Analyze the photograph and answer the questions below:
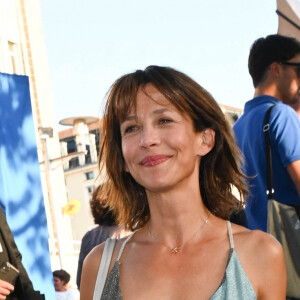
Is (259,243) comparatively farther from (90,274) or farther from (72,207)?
(72,207)

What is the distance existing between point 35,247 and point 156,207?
3041mm

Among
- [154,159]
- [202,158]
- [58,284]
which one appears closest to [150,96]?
[154,159]

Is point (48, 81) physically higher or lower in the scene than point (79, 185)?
higher

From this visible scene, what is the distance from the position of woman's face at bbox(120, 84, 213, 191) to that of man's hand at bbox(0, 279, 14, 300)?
1.35 meters

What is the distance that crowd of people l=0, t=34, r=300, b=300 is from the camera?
2348 mm

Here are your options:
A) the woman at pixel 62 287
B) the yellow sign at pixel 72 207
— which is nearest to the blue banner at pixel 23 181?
the woman at pixel 62 287

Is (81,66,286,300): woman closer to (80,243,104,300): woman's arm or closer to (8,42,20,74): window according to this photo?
(80,243,104,300): woman's arm

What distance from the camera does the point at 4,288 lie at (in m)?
3.62

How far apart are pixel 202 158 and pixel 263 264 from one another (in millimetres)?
561

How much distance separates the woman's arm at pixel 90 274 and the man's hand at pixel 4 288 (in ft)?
3.74

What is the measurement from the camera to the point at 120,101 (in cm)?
262

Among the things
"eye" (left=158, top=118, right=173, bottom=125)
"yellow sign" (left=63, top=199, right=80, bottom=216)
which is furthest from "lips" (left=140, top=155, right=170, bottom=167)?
"yellow sign" (left=63, top=199, right=80, bottom=216)

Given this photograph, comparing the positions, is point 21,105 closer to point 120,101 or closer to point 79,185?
point 120,101

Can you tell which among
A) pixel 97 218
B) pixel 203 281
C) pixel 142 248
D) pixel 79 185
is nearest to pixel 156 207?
pixel 142 248
